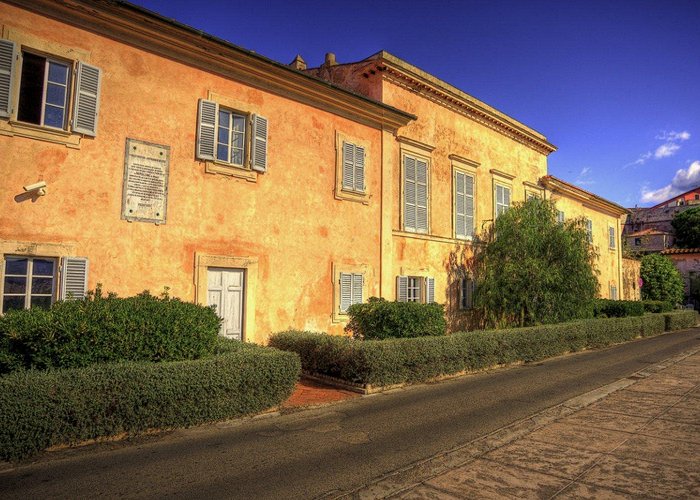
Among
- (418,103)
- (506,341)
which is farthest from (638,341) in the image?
(418,103)

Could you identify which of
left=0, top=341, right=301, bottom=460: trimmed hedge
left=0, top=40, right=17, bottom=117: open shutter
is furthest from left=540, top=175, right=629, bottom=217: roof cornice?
left=0, top=40, right=17, bottom=117: open shutter

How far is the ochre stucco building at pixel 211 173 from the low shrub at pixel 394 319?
1.20 metres

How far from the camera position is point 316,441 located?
20.1 ft

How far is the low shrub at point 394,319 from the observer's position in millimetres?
11000

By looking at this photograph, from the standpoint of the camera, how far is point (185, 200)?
9961 millimetres

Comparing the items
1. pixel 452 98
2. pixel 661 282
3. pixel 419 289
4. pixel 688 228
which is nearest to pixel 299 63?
pixel 452 98

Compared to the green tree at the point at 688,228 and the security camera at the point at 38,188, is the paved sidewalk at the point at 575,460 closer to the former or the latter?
the security camera at the point at 38,188

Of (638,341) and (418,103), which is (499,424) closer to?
(418,103)

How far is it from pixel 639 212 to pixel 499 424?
78492 millimetres

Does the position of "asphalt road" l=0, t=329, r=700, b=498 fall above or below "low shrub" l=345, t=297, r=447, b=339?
below

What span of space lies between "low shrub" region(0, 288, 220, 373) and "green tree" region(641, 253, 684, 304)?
37.2 meters

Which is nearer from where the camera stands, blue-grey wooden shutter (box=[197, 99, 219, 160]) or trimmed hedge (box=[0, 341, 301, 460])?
trimmed hedge (box=[0, 341, 301, 460])

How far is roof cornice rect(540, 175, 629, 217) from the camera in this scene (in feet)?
74.0

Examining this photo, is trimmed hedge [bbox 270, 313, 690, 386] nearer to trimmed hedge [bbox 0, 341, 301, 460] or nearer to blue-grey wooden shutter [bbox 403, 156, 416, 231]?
trimmed hedge [bbox 0, 341, 301, 460]
